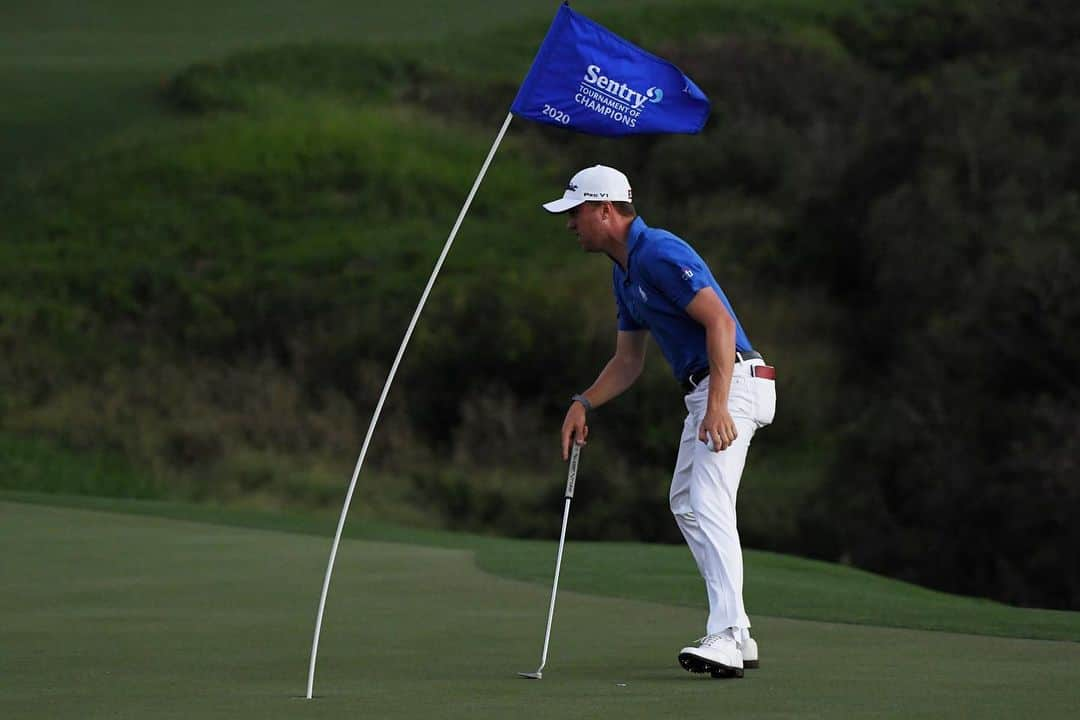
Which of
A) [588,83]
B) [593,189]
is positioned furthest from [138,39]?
[593,189]

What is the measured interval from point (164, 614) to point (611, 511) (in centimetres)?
2015

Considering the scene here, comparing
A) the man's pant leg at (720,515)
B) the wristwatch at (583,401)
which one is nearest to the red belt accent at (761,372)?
the man's pant leg at (720,515)

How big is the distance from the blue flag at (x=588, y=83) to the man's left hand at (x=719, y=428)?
4.44 feet

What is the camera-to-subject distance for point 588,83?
8102 mm

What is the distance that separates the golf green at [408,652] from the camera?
6.62 m

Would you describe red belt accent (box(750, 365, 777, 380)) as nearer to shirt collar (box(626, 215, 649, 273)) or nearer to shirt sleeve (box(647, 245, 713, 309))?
shirt sleeve (box(647, 245, 713, 309))

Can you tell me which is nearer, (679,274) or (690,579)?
(679,274)

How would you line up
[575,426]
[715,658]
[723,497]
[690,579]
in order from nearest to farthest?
1. [715,658]
2. [723,497]
3. [575,426]
4. [690,579]

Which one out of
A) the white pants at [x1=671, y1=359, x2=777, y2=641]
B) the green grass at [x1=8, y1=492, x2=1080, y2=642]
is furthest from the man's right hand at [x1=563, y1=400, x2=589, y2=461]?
the green grass at [x1=8, y1=492, x2=1080, y2=642]

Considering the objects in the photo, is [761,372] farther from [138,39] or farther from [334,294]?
[138,39]

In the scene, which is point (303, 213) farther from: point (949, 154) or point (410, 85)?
point (949, 154)

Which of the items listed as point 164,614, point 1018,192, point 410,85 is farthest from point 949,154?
point 164,614

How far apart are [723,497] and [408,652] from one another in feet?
5.57

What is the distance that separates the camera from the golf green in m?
6.62
